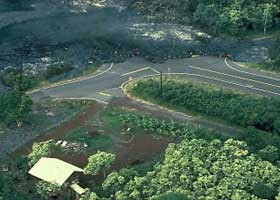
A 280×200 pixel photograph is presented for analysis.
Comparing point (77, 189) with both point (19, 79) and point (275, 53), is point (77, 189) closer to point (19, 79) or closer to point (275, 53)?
point (19, 79)

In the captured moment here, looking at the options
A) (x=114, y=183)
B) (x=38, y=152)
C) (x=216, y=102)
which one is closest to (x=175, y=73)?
(x=216, y=102)

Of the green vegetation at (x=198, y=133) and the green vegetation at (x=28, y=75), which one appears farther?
the green vegetation at (x=28, y=75)

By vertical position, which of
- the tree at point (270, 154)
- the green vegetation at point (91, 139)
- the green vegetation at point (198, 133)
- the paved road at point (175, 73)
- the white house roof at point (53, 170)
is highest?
the paved road at point (175, 73)

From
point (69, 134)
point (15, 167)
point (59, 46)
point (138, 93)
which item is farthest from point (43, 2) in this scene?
point (15, 167)

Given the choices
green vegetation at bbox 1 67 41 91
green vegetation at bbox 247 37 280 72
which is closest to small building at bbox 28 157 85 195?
green vegetation at bbox 1 67 41 91

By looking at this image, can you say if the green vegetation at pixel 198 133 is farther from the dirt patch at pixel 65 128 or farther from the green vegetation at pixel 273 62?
the green vegetation at pixel 273 62

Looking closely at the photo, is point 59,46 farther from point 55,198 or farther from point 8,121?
point 55,198

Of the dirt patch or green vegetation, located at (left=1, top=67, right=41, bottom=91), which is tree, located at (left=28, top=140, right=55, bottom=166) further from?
green vegetation, located at (left=1, top=67, right=41, bottom=91)

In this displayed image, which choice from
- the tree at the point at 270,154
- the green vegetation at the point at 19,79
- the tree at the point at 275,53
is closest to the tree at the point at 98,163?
the tree at the point at 270,154
